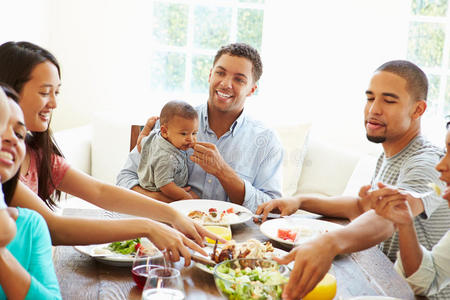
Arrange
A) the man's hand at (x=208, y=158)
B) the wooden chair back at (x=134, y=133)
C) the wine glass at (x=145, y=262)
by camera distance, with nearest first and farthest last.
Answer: the wine glass at (x=145, y=262), the man's hand at (x=208, y=158), the wooden chair back at (x=134, y=133)

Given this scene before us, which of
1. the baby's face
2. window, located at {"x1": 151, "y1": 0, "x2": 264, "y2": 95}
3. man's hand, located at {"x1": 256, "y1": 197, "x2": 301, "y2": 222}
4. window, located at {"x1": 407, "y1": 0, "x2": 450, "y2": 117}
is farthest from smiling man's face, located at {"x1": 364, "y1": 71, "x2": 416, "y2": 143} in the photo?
window, located at {"x1": 407, "y1": 0, "x2": 450, "y2": 117}

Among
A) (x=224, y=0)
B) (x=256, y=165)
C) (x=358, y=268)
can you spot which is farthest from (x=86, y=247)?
(x=224, y=0)

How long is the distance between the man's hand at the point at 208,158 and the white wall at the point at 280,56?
1894 millimetres

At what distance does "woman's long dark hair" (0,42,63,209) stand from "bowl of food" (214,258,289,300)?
0.89 m

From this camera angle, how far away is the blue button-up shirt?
2.53 meters

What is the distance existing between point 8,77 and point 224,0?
9.31 feet

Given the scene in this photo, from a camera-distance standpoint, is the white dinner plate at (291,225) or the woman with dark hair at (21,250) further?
the white dinner plate at (291,225)

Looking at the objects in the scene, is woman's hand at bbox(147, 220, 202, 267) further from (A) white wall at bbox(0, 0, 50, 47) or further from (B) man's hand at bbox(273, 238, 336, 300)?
(A) white wall at bbox(0, 0, 50, 47)

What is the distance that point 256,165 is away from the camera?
8.52 ft

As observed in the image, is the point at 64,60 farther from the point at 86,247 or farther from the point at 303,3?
the point at 86,247

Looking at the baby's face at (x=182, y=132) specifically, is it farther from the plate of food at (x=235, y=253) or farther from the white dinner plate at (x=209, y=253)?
the plate of food at (x=235, y=253)

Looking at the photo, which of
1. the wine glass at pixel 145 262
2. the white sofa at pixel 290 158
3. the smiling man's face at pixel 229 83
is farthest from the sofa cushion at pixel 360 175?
the wine glass at pixel 145 262

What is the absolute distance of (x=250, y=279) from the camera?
109 centimetres

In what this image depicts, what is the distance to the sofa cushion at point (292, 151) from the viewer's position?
366cm
